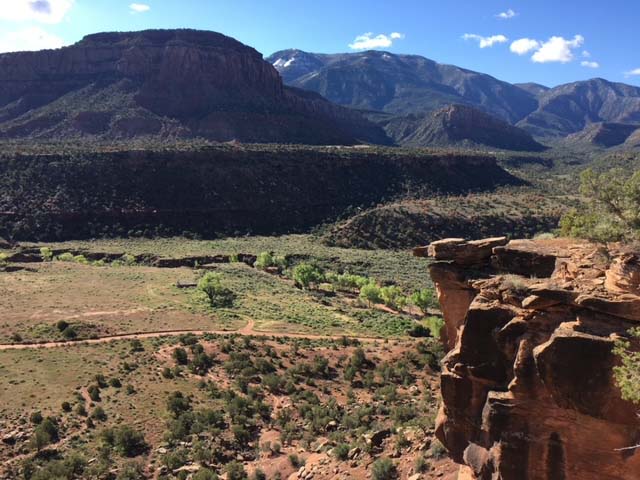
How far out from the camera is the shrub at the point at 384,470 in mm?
17984

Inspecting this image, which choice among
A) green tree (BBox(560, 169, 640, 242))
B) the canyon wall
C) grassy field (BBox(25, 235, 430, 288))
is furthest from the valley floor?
the canyon wall

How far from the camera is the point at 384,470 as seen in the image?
A: 18.1m

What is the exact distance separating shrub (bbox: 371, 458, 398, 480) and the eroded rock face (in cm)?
285

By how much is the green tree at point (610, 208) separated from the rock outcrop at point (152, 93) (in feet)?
440

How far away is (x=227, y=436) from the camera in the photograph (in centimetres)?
2570

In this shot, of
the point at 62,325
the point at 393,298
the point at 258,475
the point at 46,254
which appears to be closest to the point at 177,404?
the point at 258,475

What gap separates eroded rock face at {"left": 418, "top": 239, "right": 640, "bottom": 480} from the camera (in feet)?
39.7

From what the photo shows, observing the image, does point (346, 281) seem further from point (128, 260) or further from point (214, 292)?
point (128, 260)

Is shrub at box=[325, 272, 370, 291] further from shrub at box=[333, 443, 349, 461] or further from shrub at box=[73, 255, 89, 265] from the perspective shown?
shrub at box=[333, 443, 349, 461]

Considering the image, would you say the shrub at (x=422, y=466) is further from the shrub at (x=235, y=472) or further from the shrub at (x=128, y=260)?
the shrub at (x=128, y=260)

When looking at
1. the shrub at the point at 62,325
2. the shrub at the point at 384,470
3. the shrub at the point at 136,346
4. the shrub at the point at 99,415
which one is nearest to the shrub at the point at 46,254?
the shrub at the point at 62,325

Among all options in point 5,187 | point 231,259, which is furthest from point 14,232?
point 231,259

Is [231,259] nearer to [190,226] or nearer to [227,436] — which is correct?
[190,226]

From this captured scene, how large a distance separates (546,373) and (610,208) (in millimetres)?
6701
